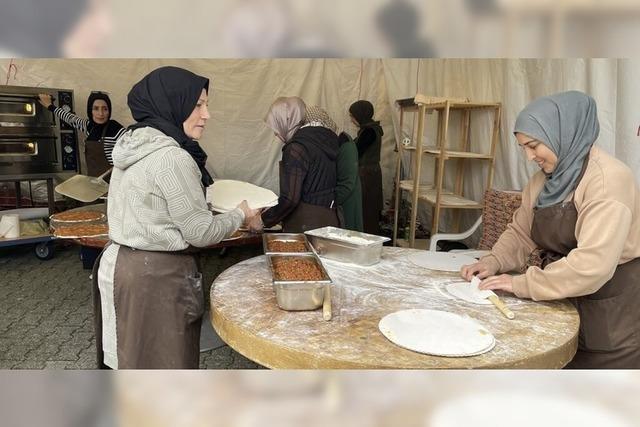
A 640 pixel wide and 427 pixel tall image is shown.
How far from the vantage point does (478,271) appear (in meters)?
1.75

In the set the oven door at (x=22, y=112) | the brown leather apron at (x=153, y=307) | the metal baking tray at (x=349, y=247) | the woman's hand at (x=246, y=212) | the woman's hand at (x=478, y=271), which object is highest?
the oven door at (x=22, y=112)

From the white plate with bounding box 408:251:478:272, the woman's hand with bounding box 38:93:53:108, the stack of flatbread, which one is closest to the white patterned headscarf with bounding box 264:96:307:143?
the stack of flatbread

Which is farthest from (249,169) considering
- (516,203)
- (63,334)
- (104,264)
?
(104,264)

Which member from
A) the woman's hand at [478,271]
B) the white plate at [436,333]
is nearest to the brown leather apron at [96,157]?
the woman's hand at [478,271]

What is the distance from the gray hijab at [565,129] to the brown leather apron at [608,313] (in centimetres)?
10

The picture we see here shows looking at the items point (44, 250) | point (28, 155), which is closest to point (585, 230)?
point (28, 155)

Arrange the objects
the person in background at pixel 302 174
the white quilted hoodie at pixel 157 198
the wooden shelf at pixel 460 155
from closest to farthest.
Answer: the white quilted hoodie at pixel 157 198
the person in background at pixel 302 174
the wooden shelf at pixel 460 155

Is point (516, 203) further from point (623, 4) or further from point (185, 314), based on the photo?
point (623, 4)

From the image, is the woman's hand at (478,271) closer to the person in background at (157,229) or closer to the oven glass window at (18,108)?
the person in background at (157,229)

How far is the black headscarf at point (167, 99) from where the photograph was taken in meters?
1.71

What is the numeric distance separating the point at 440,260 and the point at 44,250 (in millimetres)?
4313

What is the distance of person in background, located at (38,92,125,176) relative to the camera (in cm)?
448

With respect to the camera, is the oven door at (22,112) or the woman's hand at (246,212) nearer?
the woman's hand at (246,212)

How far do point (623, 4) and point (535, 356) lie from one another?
3.73 ft
